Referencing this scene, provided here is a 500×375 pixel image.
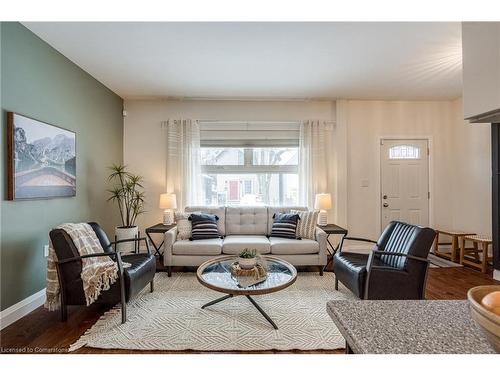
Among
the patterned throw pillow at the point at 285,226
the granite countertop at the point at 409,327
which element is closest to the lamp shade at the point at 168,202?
the patterned throw pillow at the point at 285,226

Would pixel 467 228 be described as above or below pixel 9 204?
below

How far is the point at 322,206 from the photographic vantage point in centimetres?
409

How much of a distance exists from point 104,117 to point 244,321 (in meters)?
3.57

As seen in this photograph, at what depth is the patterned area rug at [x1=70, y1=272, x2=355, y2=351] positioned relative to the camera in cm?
196

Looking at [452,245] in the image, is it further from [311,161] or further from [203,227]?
[203,227]

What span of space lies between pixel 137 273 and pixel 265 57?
8.87 ft

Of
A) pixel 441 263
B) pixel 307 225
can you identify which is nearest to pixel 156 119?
pixel 307 225

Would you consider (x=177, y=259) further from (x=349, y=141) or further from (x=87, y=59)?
(x=349, y=141)

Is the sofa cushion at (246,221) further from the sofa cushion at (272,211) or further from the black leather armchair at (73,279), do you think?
the black leather armchair at (73,279)

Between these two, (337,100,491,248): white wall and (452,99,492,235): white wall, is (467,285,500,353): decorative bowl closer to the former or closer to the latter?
(337,100,491,248): white wall

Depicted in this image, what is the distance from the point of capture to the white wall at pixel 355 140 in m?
4.58

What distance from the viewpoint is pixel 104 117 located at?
3967 millimetres
